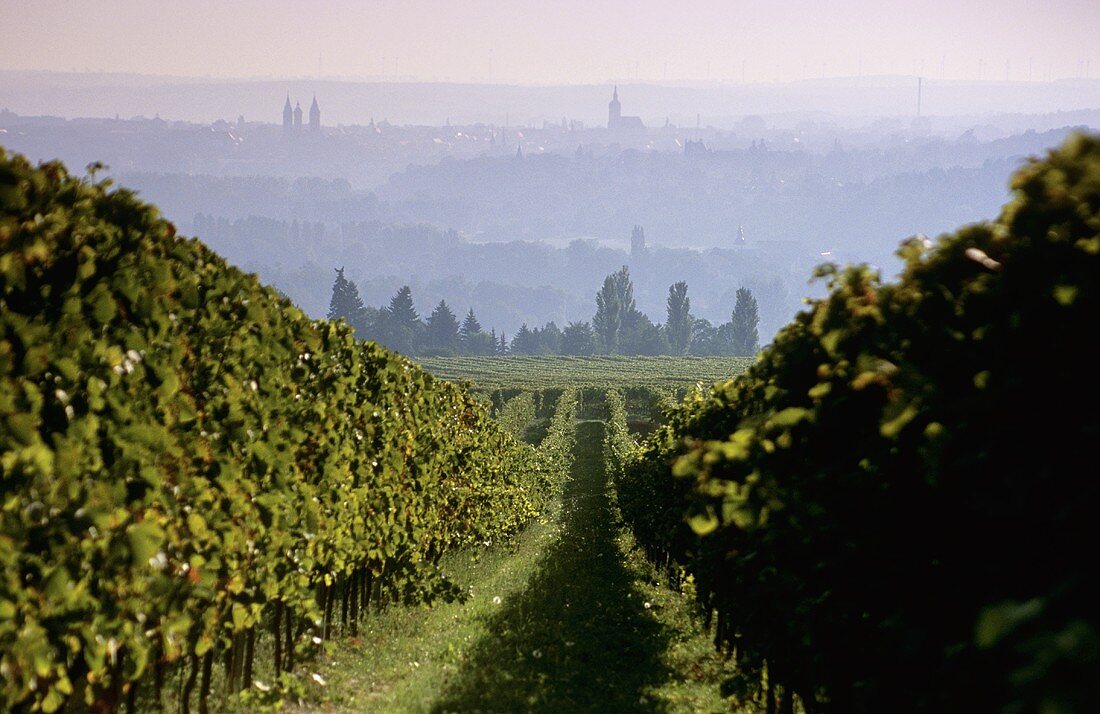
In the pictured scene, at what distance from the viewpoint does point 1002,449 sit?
136 inches

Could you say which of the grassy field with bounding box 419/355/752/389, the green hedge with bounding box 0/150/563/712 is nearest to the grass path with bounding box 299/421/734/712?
the green hedge with bounding box 0/150/563/712

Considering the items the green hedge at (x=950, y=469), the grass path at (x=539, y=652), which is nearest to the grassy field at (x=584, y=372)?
the grass path at (x=539, y=652)

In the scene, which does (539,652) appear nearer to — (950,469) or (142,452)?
(142,452)

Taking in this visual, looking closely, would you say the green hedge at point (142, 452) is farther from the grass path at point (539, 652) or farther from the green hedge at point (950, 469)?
the green hedge at point (950, 469)

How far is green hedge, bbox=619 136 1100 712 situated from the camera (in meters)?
3.01

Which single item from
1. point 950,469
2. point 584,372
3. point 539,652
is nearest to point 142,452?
point 950,469

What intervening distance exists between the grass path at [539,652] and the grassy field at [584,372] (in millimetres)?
71521

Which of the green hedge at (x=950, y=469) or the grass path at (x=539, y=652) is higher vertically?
the green hedge at (x=950, y=469)

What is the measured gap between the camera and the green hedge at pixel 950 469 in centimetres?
301

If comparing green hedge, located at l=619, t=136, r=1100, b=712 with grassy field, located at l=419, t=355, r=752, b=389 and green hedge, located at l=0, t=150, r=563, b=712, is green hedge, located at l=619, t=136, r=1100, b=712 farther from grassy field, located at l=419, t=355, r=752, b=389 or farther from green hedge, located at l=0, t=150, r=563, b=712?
grassy field, located at l=419, t=355, r=752, b=389

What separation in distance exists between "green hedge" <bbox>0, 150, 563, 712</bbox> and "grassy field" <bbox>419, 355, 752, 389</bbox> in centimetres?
8119

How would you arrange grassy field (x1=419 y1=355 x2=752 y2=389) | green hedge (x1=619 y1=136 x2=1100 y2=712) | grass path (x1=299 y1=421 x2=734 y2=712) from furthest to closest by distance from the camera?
grassy field (x1=419 y1=355 x2=752 y2=389) < grass path (x1=299 y1=421 x2=734 y2=712) < green hedge (x1=619 y1=136 x2=1100 y2=712)

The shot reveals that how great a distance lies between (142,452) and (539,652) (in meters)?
7.53

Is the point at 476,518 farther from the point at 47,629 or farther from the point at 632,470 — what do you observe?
the point at 47,629
